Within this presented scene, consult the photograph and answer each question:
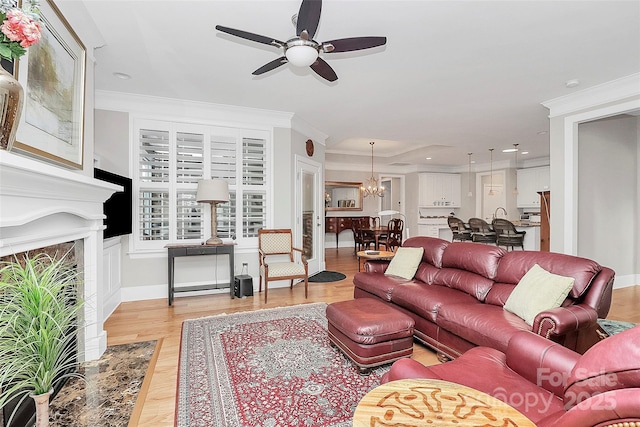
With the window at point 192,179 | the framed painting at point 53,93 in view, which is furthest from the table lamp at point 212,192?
the framed painting at point 53,93

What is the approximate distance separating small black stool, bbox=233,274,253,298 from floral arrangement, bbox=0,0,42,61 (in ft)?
11.2

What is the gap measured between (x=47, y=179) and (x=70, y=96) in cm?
89

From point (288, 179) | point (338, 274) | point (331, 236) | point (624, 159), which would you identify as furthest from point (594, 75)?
point (331, 236)

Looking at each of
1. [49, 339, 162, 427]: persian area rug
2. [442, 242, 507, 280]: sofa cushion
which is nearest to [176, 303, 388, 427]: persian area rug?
[49, 339, 162, 427]: persian area rug

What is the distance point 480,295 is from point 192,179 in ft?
12.6

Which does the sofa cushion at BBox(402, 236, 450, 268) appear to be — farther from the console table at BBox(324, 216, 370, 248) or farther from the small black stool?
the console table at BBox(324, 216, 370, 248)

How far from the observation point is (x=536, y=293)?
220 cm

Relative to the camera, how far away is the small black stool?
4242 mm

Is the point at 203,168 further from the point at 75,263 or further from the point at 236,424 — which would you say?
the point at 236,424

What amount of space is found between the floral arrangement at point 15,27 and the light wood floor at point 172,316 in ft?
6.40

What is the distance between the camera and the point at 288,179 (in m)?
4.88

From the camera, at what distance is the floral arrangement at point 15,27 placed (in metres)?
1.17

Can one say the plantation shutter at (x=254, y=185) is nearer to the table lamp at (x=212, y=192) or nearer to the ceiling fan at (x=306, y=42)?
the table lamp at (x=212, y=192)

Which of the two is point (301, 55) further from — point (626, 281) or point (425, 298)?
point (626, 281)
